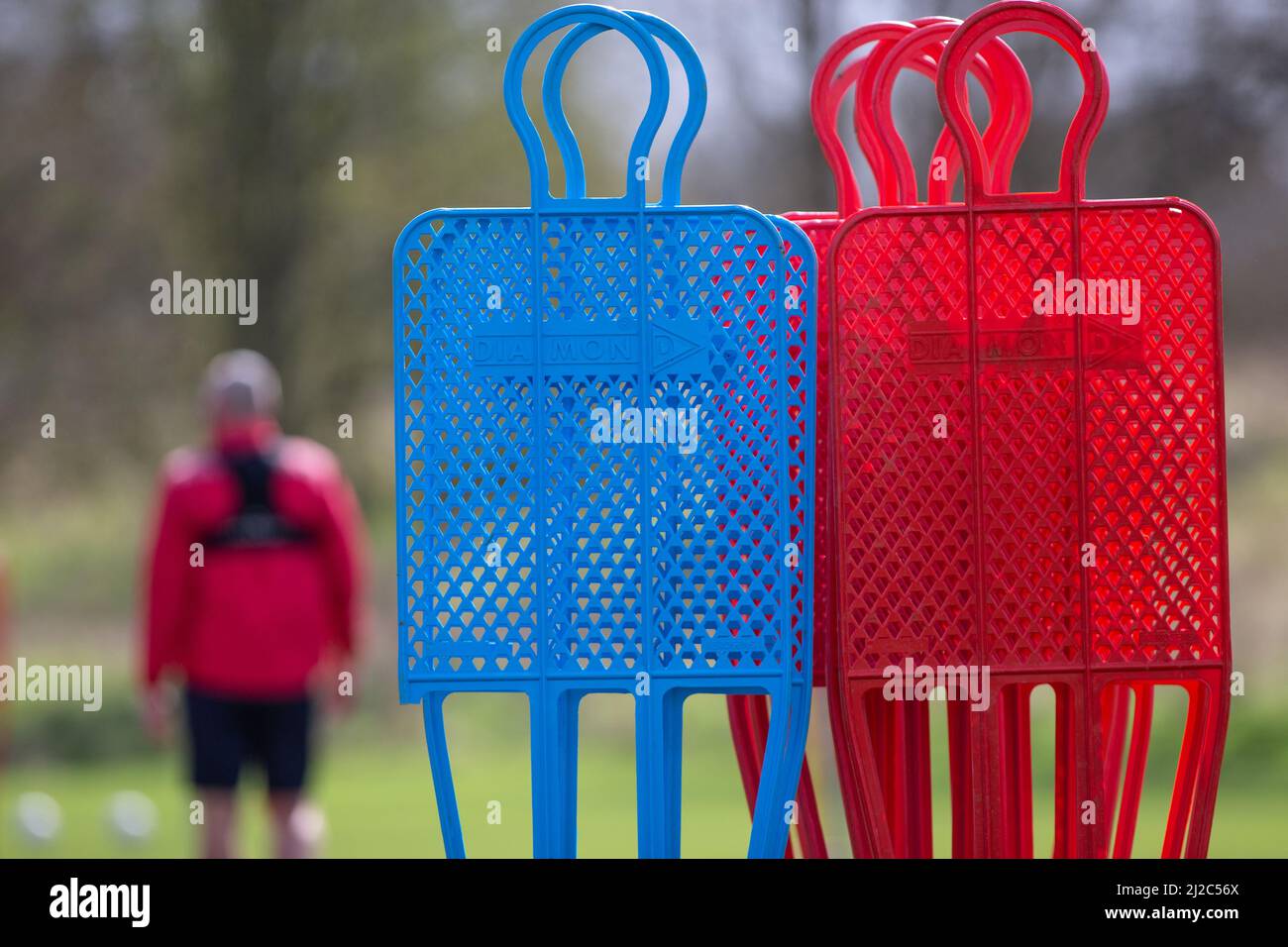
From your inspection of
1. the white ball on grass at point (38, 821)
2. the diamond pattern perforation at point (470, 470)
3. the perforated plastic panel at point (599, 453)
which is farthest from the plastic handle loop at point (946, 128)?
the white ball on grass at point (38, 821)

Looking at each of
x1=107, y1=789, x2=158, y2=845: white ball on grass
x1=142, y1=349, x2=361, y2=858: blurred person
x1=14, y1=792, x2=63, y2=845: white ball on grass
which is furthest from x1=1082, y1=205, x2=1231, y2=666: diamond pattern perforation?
x1=14, y1=792, x2=63, y2=845: white ball on grass

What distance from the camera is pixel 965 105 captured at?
148 inches

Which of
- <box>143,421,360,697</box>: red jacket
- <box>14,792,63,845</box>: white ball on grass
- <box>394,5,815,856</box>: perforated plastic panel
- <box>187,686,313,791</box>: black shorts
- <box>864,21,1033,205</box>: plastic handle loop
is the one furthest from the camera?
<box>14,792,63,845</box>: white ball on grass

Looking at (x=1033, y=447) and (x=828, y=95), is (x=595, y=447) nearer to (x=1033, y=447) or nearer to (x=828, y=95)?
(x=1033, y=447)

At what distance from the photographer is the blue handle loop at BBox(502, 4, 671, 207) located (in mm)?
3658

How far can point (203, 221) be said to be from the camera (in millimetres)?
11922

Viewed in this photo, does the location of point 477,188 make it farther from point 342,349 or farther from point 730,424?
point 730,424

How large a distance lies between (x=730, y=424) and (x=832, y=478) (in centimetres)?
28

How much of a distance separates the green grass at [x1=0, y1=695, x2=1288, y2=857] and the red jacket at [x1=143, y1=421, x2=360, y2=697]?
338 cm

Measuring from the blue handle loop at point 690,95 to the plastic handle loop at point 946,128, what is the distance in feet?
1.77

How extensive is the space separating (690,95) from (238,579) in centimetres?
238

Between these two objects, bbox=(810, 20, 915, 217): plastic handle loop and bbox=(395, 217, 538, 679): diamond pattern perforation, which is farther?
bbox=(810, 20, 915, 217): plastic handle loop

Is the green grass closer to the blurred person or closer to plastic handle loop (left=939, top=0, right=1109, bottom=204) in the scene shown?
the blurred person

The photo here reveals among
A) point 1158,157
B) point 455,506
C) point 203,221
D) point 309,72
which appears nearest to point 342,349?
point 203,221
